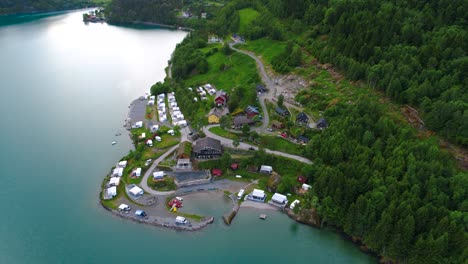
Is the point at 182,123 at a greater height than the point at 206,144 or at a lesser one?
lesser

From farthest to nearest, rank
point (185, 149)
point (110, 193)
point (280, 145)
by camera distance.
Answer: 1. point (280, 145)
2. point (185, 149)
3. point (110, 193)

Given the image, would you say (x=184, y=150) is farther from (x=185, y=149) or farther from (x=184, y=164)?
(x=184, y=164)

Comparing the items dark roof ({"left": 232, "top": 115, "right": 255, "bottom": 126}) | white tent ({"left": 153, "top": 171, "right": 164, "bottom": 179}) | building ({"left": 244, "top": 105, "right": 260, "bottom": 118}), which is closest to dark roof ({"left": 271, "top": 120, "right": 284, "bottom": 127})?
dark roof ({"left": 232, "top": 115, "right": 255, "bottom": 126})

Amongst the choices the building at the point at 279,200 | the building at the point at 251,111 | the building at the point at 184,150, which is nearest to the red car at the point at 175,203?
the building at the point at 184,150

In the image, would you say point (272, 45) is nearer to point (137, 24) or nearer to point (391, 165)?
point (391, 165)

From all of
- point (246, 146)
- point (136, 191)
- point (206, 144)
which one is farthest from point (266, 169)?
point (136, 191)

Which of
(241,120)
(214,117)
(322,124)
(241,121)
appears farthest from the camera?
(214,117)
